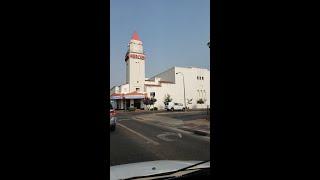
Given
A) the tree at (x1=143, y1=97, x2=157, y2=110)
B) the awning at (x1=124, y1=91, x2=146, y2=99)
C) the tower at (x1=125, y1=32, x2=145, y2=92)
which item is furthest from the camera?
the tower at (x1=125, y1=32, x2=145, y2=92)

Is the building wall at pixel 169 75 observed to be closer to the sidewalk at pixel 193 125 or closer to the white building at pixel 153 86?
the white building at pixel 153 86

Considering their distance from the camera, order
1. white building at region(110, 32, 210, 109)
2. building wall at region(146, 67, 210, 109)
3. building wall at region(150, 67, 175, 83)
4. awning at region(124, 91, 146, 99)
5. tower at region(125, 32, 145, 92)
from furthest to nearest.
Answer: building wall at region(150, 67, 175, 83), building wall at region(146, 67, 210, 109), tower at region(125, 32, 145, 92), white building at region(110, 32, 210, 109), awning at region(124, 91, 146, 99)

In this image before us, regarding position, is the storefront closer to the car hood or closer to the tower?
the tower

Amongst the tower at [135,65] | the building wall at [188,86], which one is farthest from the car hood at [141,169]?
the building wall at [188,86]

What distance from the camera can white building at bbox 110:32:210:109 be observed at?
71.1 metres

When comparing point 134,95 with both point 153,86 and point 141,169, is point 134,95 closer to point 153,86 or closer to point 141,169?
point 153,86

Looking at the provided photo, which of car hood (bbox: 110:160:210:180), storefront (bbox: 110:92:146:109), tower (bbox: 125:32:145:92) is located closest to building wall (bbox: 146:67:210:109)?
tower (bbox: 125:32:145:92)

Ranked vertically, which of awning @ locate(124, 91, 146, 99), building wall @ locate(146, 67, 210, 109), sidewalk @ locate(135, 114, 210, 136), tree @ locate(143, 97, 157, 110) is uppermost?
building wall @ locate(146, 67, 210, 109)

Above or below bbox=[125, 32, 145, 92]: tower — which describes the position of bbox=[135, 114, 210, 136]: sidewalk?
below

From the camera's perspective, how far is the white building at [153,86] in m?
71.1
